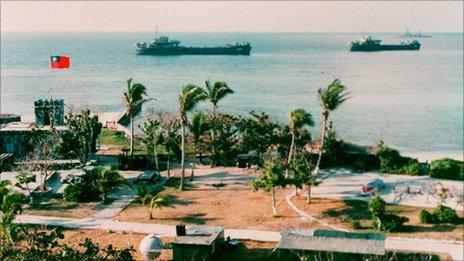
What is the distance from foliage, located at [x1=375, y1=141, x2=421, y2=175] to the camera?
47.1 m

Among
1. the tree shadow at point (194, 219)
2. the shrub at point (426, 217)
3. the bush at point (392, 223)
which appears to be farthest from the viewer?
the tree shadow at point (194, 219)

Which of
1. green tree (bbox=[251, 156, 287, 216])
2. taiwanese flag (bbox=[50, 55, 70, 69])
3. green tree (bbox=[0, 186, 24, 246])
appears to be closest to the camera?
green tree (bbox=[0, 186, 24, 246])

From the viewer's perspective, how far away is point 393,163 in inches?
1881

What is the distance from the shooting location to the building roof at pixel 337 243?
27.1m

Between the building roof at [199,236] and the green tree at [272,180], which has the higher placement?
the green tree at [272,180]

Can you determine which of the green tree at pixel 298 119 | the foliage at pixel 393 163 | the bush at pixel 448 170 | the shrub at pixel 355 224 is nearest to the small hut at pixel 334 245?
the shrub at pixel 355 224

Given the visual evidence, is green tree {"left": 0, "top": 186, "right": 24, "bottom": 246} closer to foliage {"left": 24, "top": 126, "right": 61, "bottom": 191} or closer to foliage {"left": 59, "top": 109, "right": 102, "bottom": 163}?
foliage {"left": 24, "top": 126, "right": 61, "bottom": 191}

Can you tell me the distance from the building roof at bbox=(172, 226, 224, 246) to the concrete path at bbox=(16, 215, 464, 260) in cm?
280

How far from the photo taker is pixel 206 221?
1432 inches

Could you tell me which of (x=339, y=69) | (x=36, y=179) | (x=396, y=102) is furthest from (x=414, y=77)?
(x=36, y=179)

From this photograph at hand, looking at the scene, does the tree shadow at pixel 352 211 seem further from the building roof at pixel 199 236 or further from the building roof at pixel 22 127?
the building roof at pixel 22 127

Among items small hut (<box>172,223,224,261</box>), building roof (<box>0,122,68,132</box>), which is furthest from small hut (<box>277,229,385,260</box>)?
building roof (<box>0,122,68,132</box>)

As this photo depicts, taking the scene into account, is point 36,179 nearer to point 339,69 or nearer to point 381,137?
point 381,137

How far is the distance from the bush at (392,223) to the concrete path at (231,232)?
1252mm
